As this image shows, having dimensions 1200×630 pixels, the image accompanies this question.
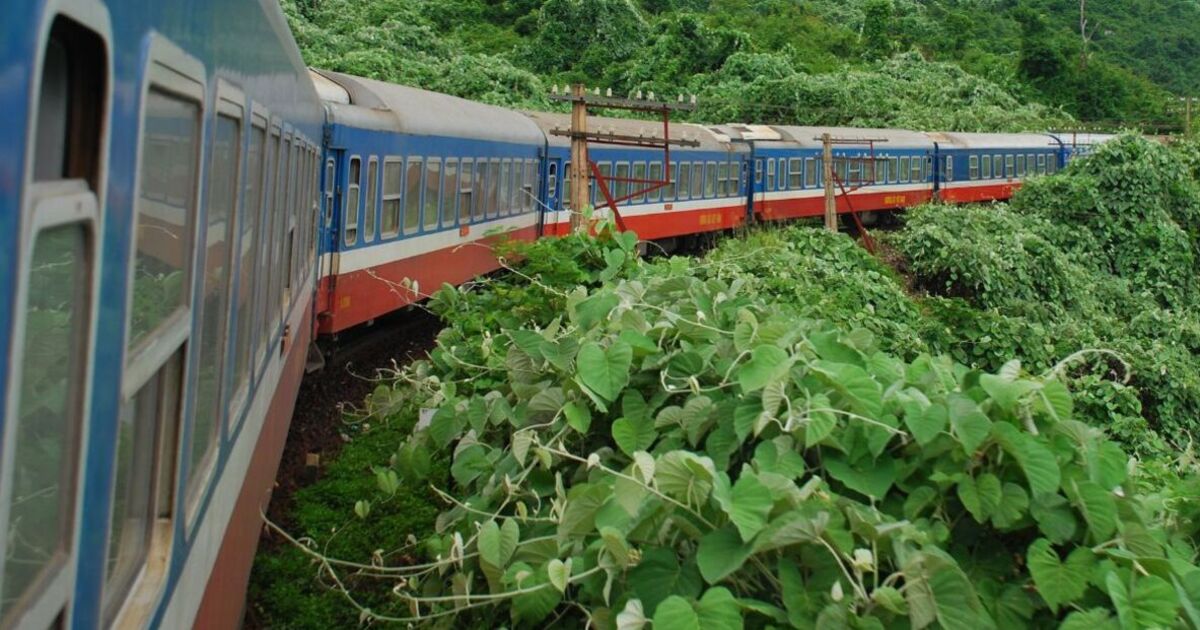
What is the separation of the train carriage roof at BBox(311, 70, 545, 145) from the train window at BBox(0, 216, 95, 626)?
830 cm

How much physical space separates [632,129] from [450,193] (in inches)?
332

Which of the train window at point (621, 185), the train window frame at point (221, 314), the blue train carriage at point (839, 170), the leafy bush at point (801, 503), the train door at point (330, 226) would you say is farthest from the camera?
the blue train carriage at point (839, 170)

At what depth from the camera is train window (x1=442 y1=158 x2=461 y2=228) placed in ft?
40.7

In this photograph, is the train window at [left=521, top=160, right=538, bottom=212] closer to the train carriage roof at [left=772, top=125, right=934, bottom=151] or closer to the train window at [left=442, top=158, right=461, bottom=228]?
the train window at [left=442, top=158, right=461, bottom=228]

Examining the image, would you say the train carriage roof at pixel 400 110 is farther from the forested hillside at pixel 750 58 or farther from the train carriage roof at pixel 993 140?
the train carriage roof at pixel 993 140

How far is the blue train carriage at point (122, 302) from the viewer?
1305mm

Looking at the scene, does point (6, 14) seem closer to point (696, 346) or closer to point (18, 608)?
point (18, 608)

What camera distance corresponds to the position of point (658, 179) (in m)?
20.4

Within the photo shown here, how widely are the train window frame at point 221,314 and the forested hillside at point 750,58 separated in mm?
27587

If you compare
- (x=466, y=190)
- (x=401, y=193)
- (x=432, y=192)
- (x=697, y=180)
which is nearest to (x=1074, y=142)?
(x=697, y=180)

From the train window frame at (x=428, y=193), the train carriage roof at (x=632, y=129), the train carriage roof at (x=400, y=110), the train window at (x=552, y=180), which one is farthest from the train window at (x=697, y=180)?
the train window frame at (x=428, y=193)

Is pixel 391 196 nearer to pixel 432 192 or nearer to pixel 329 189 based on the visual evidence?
pixel 432 192

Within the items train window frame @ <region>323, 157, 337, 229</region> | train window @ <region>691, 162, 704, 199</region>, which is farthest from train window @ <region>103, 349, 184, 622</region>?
train window @ <region>691, 162, 704, 199</region>

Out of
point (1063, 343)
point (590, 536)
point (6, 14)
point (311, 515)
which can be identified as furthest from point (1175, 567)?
point (1063, 343)
